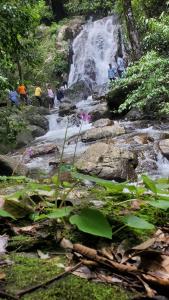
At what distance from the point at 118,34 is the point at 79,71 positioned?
3670 millimetres

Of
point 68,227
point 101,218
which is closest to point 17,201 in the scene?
point 68,227

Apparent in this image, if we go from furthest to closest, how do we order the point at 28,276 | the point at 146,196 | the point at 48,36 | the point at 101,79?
1. the point at 48,36
2. the point at 101,79
3. the point at 146,196
4. the point at 28,276

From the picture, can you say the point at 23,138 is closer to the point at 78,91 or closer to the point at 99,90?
the point at 99,90

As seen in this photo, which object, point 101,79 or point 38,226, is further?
point 101,79

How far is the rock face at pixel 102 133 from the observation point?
13102 mm

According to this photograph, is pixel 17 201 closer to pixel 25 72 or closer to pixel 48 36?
pixel 25 72

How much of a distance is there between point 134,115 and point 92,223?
14.4 m

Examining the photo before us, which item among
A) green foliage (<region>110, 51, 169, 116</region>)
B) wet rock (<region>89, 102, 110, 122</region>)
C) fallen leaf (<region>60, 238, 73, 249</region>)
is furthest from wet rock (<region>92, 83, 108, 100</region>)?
fallen leaf (<region>60, 238, 73, 249</region>)

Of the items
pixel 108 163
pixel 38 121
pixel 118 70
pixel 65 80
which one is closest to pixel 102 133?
pixel 108 163

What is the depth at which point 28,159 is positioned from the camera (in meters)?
12.4

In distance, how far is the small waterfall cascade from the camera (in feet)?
85.1

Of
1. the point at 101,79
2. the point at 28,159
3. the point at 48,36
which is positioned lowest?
the point at 28,159

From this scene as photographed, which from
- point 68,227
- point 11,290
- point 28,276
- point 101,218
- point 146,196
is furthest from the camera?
point 146,196

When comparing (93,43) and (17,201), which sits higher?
(93,43)
